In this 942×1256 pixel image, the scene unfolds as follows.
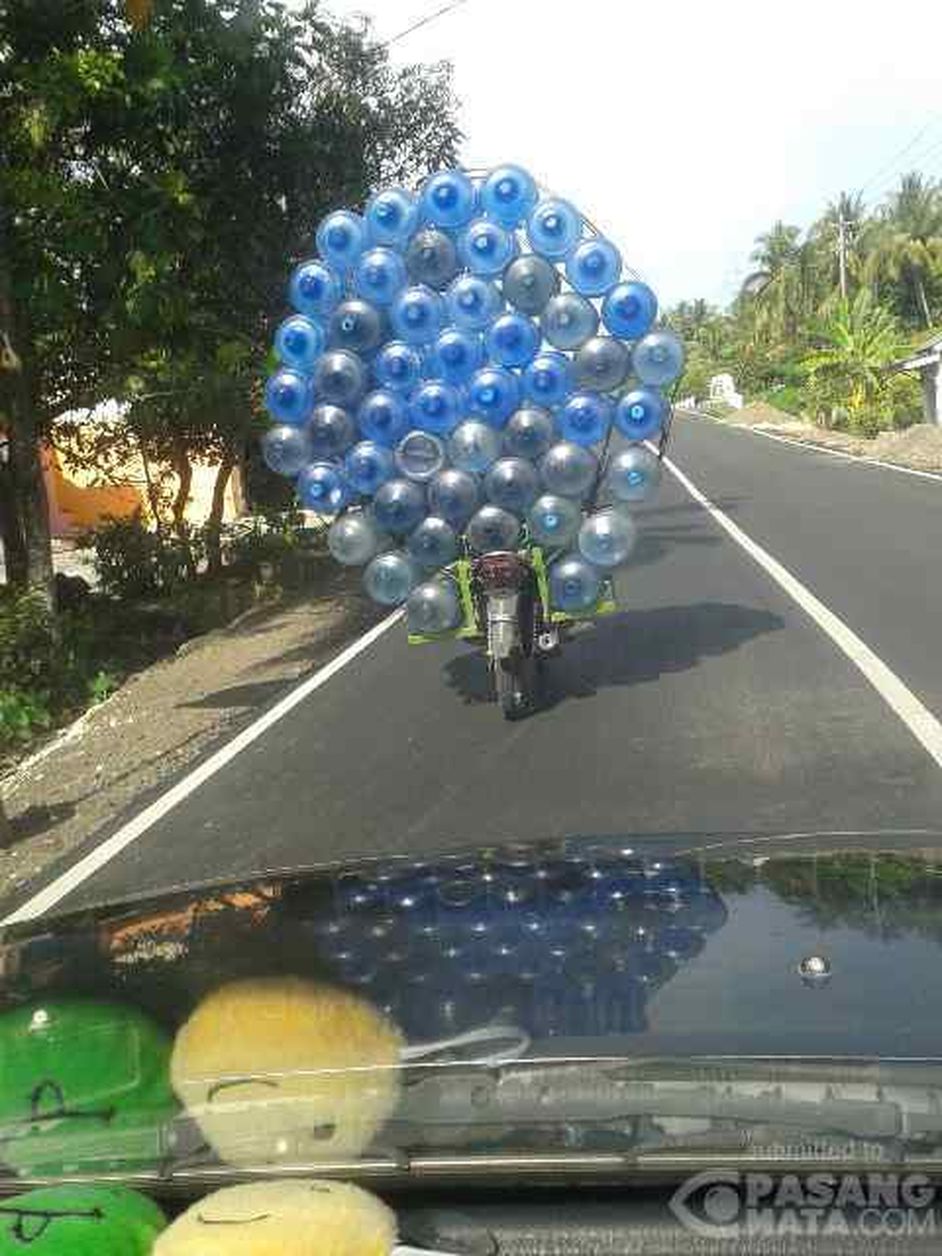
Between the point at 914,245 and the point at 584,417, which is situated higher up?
the point at 914,245

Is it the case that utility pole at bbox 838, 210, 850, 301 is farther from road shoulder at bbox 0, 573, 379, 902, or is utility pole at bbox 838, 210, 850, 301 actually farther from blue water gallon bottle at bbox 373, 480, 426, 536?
blue water gallon bottle at bbox 373, 480, 426, 536

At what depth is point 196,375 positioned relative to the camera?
1537 cm

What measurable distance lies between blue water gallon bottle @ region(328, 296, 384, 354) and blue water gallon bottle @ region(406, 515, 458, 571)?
1167mm

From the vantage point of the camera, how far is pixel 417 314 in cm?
962

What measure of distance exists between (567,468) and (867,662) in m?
2.84

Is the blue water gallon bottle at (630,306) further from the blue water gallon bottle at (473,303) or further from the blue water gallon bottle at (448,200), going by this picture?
the blue water gallon bottle at (448,200)

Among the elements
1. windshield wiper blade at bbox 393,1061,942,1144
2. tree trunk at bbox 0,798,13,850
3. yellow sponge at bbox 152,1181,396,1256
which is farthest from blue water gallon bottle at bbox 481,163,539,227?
yellow sponge at bbox 152,1181,396,1256

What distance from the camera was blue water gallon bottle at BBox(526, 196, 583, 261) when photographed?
9.62 metres

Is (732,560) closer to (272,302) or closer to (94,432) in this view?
(272,302)

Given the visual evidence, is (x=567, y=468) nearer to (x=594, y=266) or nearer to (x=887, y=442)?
(x=594, y=266)

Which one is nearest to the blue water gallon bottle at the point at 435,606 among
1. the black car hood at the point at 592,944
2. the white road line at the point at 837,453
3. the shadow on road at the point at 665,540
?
the black car hood at the point at 592,944

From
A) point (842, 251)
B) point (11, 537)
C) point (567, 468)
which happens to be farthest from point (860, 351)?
point (567, 468)

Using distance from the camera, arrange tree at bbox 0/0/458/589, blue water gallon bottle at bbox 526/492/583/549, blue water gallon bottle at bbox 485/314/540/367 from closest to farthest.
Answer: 1. blue water gallon bottle at bbox 485/314/540/367
2. blue water gallon bottle at bbox 526/492/583/549
3. tree at bbox 0/0/458/589

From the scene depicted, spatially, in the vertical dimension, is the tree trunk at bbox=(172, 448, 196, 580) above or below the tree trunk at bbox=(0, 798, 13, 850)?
above
